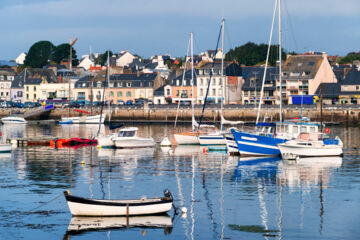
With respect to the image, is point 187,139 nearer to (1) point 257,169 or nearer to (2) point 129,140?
(2) point 129,140

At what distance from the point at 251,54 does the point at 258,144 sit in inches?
4774

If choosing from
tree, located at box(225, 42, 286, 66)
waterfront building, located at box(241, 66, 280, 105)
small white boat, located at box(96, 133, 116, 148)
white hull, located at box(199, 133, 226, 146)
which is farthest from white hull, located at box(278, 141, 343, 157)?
tree, located at box(225, 42, 286, 66)

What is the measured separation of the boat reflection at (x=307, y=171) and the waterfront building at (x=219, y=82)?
71.0 m

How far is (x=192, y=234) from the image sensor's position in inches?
1054

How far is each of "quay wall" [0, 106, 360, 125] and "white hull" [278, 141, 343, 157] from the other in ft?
125

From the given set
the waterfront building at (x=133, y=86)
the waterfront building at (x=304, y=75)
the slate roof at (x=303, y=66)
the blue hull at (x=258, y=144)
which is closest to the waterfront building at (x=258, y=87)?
the waterfront building at (x=304, y=75)

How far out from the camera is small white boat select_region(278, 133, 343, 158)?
49156mm

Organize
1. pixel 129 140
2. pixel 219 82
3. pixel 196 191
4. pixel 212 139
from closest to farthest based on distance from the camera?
1. pixel 196 191
2. pixel 212 139
3. pixel 129 140
4. pixel 219 82

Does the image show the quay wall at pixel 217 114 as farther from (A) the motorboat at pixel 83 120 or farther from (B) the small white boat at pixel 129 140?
(B) the small white boat at pixel 129 140

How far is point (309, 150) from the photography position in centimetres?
4956

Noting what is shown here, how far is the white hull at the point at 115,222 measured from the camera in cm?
2773

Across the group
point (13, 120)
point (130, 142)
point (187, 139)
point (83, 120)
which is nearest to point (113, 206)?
point (130, 142)

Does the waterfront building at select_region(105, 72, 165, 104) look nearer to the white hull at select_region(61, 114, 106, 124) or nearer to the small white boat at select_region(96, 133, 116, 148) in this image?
the white hull at select_region(61, 114, 106, 124)

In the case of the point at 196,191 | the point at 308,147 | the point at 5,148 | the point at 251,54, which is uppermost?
the point at 251,54
